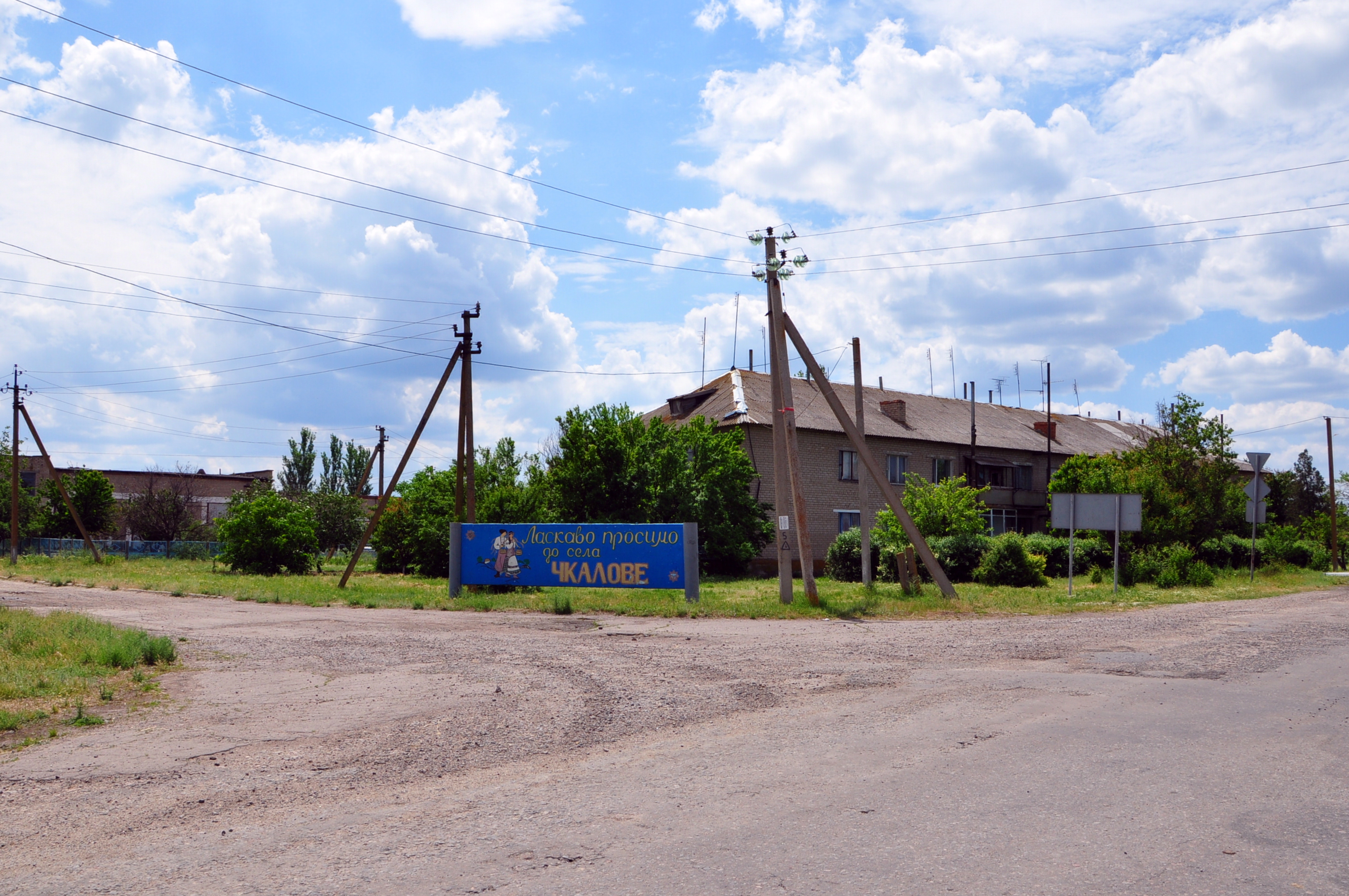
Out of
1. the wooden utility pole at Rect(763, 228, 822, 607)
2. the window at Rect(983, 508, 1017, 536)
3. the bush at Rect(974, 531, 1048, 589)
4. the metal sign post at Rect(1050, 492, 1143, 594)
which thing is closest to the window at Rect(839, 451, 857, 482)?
the window at Rect(983, 508, 1017, 536)

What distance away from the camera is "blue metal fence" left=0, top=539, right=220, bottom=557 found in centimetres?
5172

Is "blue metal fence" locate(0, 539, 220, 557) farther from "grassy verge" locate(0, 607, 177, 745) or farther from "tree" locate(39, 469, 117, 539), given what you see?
"grassy verge" locate(0, 607, 177, 745)

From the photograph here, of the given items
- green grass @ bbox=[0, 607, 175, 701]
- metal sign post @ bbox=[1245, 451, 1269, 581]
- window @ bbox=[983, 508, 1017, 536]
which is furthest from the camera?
window @ bbox=[983, 508, 1017, 536]

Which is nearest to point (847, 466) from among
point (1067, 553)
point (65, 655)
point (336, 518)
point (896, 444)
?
point (896, 444)

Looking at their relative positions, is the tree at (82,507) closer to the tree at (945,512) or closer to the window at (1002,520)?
the tree at (945,512)

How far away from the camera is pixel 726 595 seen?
25531mm

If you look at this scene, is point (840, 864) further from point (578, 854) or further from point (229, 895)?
point (229, 895)

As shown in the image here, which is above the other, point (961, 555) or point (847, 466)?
point (847, 466)

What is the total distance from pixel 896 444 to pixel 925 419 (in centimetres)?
521

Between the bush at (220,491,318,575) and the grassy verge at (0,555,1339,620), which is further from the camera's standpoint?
the bush at (220,491,318,575)

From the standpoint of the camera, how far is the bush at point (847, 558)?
104ft

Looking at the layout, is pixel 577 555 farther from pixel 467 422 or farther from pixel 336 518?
pixel 336 518

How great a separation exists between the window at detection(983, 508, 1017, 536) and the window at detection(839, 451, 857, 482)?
11063mm

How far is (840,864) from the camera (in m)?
4.69
